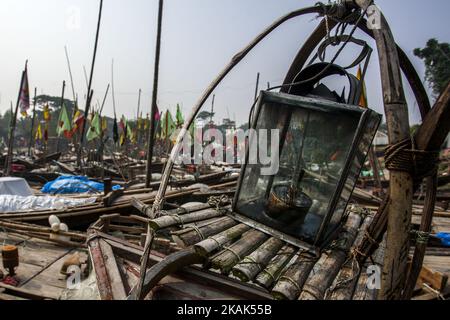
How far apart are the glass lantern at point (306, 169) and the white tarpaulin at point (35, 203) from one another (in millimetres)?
7881

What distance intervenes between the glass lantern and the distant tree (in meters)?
42.7

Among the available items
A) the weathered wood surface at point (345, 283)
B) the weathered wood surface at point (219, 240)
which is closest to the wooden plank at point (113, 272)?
the weathered wood surface at point (219, 240)

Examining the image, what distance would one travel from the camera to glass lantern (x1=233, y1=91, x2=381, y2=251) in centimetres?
259

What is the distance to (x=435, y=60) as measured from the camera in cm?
3850

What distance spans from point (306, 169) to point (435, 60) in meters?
46.9

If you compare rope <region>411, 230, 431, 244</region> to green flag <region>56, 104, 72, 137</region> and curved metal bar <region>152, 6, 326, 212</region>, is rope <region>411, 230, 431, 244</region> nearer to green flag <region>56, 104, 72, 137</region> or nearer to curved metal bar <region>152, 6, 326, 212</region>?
curved metal bar <region>152, 6, 326, 212</region>

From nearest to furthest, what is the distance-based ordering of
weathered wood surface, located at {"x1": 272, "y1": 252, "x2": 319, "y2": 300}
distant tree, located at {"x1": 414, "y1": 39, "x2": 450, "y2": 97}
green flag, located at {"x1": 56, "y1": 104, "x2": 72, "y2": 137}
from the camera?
weathered wood surface, located at {"x1": 272, "y1": 252, "x2": 319, "y2": 300} → green flag, located at {"x1": 56, "y1": 104, "x2": 72, "y2": 137} → distant tree, located at {"x1": 414, "y1": 39, "x2": 450, "y2": 97}

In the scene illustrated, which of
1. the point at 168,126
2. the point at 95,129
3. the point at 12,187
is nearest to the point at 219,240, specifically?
the point at 12,187

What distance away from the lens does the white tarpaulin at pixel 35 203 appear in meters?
9.27

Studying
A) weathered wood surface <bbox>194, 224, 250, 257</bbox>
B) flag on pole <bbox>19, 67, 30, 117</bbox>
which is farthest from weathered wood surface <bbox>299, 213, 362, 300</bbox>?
flag on pole <bbox>19, 67, 30, 117</bbox>

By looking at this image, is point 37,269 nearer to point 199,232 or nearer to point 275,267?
point 199,232

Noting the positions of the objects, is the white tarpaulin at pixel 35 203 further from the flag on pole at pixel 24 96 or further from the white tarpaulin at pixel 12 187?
the flag on pole at pixel 24 96
